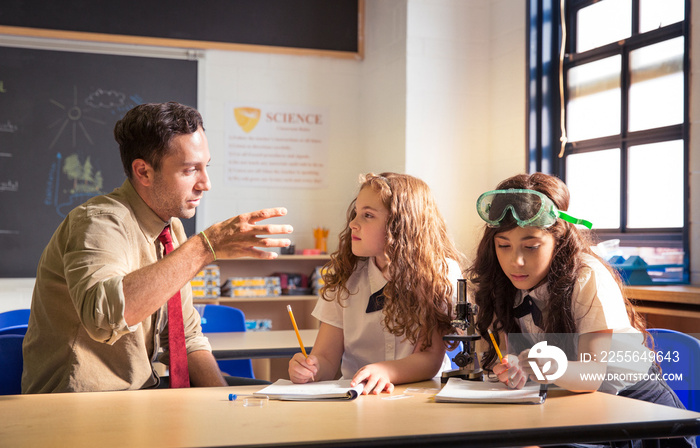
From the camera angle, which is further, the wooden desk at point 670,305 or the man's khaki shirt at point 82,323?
the wooden desk at point 670,305

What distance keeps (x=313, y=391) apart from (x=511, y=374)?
1.47 ft

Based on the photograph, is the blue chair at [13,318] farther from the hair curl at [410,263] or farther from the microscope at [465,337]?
the microscope at [465,337]

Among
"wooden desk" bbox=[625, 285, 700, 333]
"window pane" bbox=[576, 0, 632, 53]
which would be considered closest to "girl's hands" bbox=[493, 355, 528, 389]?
"wooden desk" bbox=[625, 285, 700, 333]

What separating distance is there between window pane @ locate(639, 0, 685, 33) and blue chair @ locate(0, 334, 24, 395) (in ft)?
11.5

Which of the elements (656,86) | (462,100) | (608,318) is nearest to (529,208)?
(608,318)

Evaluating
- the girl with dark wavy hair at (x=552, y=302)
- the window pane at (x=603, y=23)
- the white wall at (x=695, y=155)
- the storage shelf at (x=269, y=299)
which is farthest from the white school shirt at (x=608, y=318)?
the storage shelf at (x=269, y=299)

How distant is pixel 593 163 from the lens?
14.2 ft

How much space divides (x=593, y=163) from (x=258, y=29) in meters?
2.66

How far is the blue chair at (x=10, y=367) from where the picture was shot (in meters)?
2.01

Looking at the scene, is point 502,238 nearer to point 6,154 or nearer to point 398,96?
point 398,96

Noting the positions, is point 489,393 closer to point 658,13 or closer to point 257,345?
point 257,345

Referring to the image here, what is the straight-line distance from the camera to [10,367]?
2.01 meters

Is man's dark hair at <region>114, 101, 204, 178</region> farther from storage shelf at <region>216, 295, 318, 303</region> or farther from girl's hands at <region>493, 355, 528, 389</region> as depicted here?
storage shelf at <region>216, 295, 318, 303</region>

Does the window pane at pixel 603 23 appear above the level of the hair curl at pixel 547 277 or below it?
above
